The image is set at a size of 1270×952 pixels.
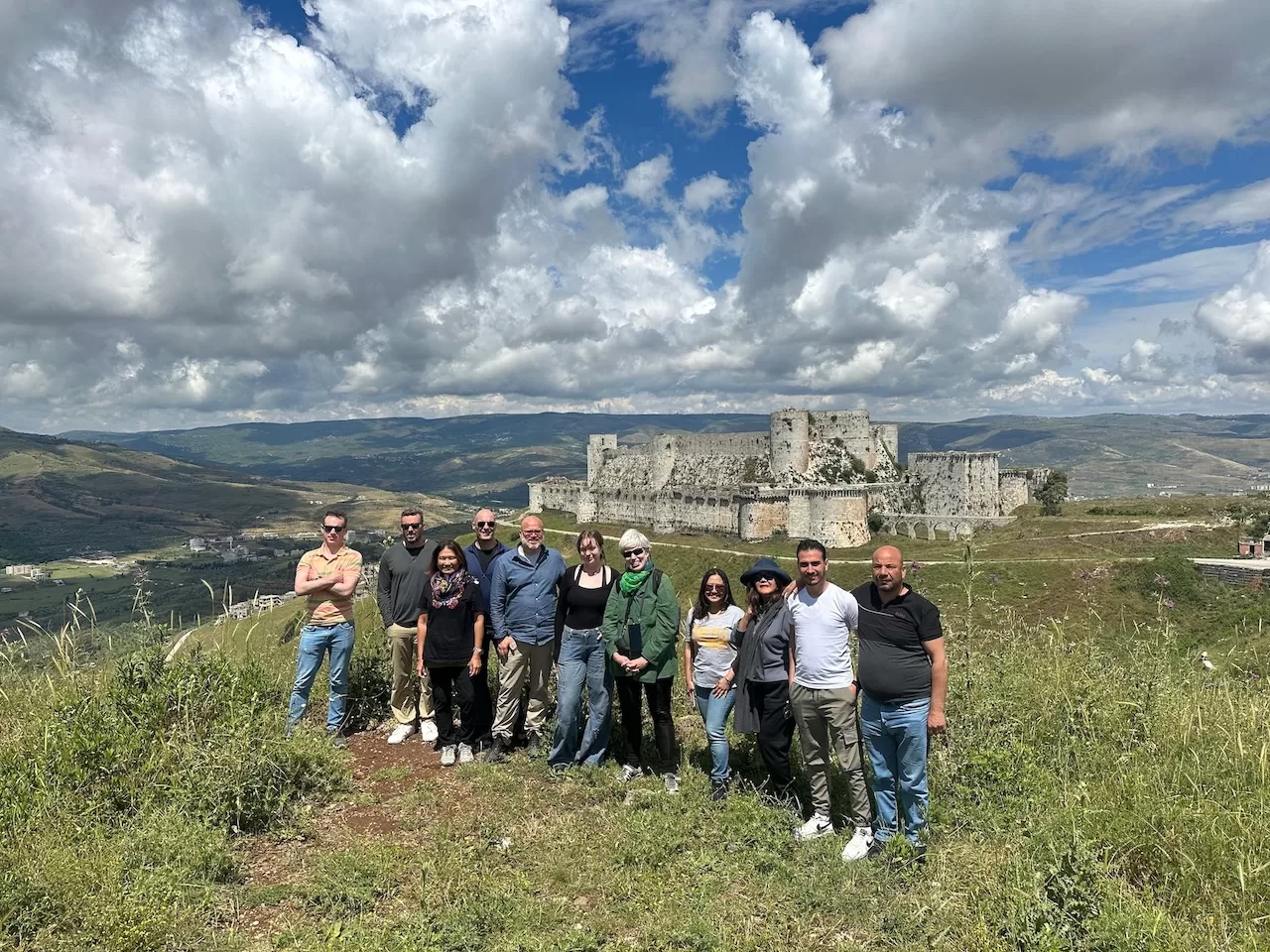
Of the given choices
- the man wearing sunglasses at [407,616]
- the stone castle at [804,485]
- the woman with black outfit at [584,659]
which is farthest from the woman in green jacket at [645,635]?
the stone castle at [804,485]

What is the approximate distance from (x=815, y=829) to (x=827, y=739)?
0.84 m

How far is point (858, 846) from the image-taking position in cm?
616

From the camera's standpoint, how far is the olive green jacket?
25.1ft

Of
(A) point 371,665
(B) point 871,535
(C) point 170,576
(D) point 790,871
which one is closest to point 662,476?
(B) point 871,535

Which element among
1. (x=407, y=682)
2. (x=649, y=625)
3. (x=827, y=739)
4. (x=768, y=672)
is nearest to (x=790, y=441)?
(x=407, y=682)

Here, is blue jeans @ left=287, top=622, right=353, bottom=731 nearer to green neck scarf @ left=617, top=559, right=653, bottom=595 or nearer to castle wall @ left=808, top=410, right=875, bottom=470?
green neck scarf @ left=617, top=559, right=653, bottom=595

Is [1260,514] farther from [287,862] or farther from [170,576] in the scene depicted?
[170,576]

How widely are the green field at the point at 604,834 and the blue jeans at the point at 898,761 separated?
1.07ft

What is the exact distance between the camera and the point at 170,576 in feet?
423

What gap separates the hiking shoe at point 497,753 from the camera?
27.5ft

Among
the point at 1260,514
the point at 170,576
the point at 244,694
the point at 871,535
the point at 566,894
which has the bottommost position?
the point at 170,576

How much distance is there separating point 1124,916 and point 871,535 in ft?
164

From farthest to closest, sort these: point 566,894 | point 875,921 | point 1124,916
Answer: point 566,894 → point 875,921 → point 1124,916

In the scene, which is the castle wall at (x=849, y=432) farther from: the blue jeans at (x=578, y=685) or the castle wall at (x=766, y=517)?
the blue jeans at (x=578, y=685)
